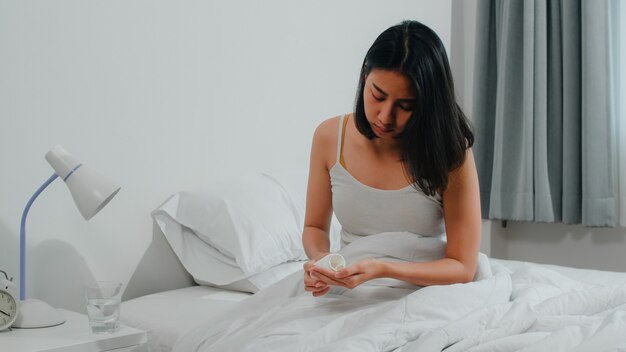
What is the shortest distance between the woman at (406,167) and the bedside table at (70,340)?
41 cm

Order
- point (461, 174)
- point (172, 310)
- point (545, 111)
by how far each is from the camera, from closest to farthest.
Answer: point (461, 174) < point (172, 310) < point (545, 111)

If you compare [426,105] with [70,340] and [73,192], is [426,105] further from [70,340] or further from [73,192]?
[70,340]

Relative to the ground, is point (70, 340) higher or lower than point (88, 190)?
lower

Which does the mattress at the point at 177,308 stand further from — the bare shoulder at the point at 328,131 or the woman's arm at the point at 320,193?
the bare shoulder at the point at 328,131

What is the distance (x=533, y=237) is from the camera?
11.6ft

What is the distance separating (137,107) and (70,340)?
0.79 meters

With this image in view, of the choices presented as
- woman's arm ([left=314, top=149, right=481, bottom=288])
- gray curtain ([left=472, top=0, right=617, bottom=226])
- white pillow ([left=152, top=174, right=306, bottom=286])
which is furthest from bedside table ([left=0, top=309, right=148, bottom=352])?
gray curtain ([left=472, top=0, right=617, bottom=226])

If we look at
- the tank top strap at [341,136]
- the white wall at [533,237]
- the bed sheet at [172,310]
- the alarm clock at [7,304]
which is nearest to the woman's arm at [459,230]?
the tank top strap at [341,136]

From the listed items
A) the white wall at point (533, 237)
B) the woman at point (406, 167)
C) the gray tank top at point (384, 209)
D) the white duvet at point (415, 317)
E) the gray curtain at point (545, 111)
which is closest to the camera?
the white duvet at point (415, 317)

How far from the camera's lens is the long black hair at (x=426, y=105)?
4.87 ft

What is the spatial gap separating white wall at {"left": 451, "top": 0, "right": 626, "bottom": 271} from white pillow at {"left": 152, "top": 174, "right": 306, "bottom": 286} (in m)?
1.73

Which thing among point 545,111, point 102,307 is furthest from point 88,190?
point 545,111

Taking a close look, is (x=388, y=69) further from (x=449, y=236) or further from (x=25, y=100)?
(x=25, y=100)

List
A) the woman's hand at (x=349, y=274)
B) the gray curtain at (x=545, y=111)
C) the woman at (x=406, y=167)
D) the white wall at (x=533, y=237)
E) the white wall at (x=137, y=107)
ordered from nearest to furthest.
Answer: the woman's hand at (x=349, y=274)
the woman at (x=406, y=167)
the white wall at (x=137, y=107)
the gray curtain at (x=545, y=111)
the white wall at (x=533, y=237)
